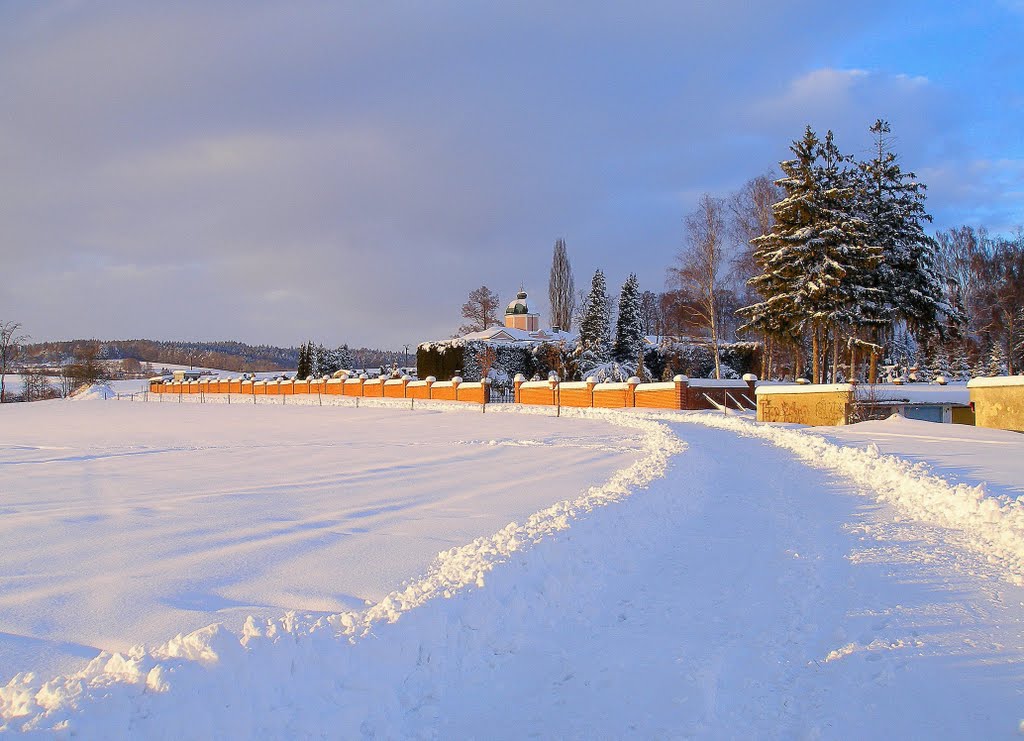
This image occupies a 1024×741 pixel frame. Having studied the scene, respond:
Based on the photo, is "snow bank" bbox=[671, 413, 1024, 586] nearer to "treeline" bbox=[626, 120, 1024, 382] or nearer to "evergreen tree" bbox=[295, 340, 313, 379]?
"treeline" bbox=[626, 120, 1024, 382]

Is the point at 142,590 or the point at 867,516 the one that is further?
the point at 867,516

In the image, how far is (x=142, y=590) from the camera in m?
5.25

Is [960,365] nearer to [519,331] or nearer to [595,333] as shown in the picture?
[595,333]

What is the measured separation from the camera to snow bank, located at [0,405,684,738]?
123 inches

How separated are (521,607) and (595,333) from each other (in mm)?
50970

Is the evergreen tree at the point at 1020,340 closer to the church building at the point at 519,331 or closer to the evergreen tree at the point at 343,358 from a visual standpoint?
the church building at the point at 519,331

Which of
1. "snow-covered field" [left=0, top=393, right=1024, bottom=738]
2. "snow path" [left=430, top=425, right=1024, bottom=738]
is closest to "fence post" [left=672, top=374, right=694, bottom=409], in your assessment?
"snow-covered field" [left=0, top=393, right=1024, bottom=738]

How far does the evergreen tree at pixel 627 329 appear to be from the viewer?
185 feet

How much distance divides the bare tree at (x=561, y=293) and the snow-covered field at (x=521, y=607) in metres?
65.0

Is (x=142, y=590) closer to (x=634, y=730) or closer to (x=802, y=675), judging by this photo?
(x=634, y=730)

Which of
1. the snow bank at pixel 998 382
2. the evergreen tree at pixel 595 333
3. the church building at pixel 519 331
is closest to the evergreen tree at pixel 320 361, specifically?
the church building at pixel 519 331

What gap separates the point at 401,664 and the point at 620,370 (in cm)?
4992

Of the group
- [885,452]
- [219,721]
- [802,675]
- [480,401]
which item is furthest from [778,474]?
[480,401]

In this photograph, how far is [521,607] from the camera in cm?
510
